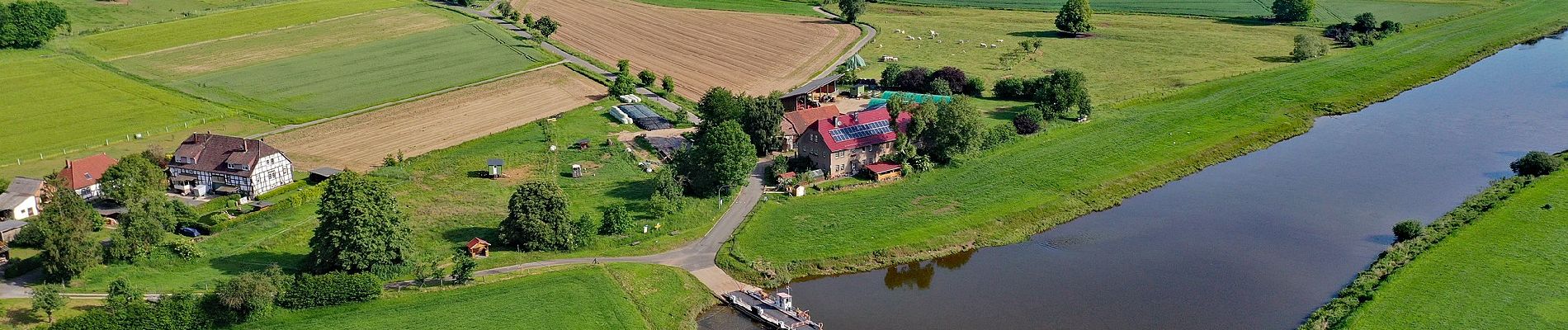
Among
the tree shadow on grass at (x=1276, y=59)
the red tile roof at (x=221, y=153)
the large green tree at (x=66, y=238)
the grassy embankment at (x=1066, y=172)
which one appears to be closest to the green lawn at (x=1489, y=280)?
the grassy embankment at (x=1066, y=172)

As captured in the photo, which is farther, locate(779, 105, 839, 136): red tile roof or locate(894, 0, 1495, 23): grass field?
A: locate(894, 0, 1495, 23): grass field

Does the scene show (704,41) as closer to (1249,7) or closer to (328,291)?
(1249,7)

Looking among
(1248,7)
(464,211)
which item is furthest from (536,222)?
(1248,7)

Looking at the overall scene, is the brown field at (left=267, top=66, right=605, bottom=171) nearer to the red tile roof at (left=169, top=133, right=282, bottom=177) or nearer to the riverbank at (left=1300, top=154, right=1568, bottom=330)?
the red tile roof at (left=169, top=133, right=282, bottom=177)

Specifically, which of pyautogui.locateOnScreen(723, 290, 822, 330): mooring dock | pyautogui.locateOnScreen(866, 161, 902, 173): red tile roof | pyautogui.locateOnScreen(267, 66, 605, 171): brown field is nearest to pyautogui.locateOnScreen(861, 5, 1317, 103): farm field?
pyautogui.locateOnScreen(866, 161, 902, 173): red tile roof

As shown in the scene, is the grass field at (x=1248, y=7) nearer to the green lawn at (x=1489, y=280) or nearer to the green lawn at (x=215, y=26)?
the green lawn at (x=215, y=26)
